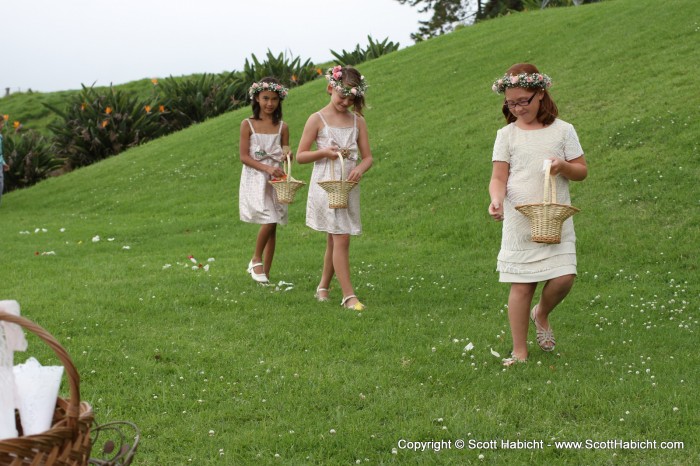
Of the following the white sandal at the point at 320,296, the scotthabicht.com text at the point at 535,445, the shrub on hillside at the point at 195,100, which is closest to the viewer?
the scotthabicht.com text at the point at 535,445

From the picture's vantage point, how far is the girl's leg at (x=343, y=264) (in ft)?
27.3

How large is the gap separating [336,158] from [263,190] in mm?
1457

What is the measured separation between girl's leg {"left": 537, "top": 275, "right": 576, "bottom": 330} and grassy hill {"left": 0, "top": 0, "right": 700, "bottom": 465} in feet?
0.89

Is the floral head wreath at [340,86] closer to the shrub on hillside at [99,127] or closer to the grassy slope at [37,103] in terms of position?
the shrub on hillside at [99,127]

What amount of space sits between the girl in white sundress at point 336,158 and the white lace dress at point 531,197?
2219 millimetres

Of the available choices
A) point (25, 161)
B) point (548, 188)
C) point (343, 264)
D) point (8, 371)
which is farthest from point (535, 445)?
point (25, 161)

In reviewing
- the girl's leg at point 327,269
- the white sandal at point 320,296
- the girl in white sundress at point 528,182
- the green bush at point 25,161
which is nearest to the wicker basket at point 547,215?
the girl in white sundress at point 528,182

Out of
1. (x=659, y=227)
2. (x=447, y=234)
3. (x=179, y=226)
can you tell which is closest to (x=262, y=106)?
(x=447, y=234)

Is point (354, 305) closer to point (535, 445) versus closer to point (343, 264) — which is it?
point (343, 264)

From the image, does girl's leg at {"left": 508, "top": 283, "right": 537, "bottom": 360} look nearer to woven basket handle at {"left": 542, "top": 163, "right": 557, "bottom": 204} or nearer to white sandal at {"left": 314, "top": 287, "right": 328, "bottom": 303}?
woven basket handle at {"left": 542, "top": 163, "right": 557, "bottom": 204}

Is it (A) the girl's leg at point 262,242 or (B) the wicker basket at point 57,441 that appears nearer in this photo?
(B) the wicker basket at point 57,441

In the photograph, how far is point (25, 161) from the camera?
24.2 m

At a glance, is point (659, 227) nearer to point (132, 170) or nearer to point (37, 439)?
point (37, 439)

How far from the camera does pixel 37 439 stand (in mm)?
2854
